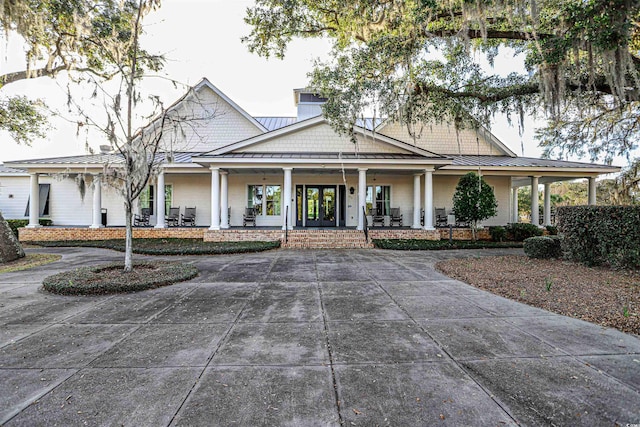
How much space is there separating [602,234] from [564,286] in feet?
8.03

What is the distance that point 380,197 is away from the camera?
51.4ft

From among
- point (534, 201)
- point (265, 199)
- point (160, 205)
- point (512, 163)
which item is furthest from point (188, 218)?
point (534, 201)

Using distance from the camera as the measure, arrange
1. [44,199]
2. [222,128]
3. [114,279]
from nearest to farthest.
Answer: [114,279] → [44,199] → [222,128]

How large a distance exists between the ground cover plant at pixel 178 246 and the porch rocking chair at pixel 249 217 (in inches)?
94.3

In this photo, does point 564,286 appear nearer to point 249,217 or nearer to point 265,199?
point 249,217

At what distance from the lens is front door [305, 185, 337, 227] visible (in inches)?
603

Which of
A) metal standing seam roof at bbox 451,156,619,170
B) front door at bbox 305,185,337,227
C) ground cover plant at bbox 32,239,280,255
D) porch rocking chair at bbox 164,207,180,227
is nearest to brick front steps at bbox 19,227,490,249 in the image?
ground cover plant at bbox 32,239,280,255

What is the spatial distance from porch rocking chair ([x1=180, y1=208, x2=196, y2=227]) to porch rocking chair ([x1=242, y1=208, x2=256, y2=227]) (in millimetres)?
2423

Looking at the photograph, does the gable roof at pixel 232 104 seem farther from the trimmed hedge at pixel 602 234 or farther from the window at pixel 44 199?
the trimmed hedge at pixel 602 234

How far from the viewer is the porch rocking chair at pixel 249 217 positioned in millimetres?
14637

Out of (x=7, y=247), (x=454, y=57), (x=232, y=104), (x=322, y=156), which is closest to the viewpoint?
(x=7, y=247)

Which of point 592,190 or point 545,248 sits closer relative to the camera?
point 545,248

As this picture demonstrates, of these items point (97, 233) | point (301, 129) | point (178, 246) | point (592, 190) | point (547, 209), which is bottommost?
point (178, 246)

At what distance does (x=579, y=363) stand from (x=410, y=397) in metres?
1.85
